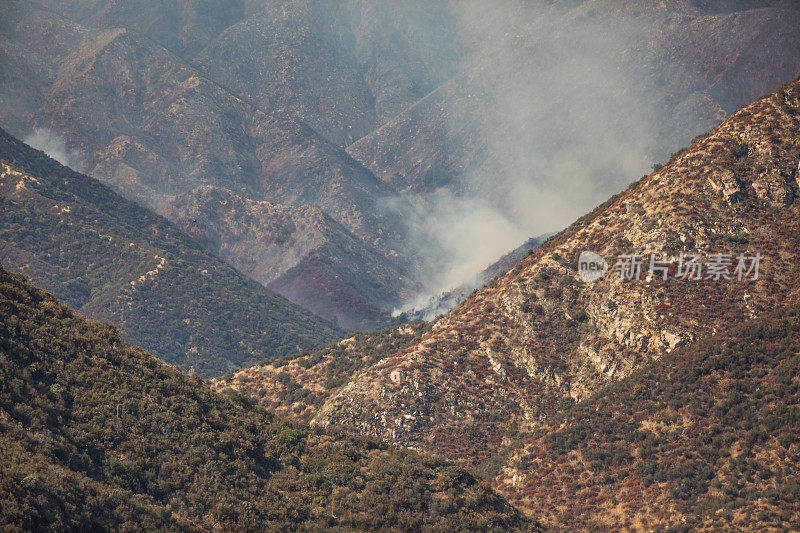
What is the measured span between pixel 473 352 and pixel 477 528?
1806 inches

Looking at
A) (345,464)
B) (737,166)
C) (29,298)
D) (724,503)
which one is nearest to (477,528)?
(345,464)

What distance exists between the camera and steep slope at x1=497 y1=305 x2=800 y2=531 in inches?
2425

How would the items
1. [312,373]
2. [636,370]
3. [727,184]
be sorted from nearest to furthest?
1. [636,370]
2. [727,184]
3. [312,373]

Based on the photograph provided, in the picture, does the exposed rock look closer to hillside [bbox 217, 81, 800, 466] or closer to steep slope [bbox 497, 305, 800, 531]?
hillside [bbox 217, 81, 800, 466]

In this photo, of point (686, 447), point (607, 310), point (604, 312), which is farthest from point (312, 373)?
point (686, 447)

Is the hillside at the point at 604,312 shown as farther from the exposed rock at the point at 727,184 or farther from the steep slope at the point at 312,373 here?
the steep slope at the point at 312,373

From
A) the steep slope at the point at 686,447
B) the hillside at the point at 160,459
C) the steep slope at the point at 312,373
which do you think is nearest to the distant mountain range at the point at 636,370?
the steep slope at the point at 686,447

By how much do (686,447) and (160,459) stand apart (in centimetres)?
4673

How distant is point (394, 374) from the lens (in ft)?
299

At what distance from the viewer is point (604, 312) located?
89688 mm

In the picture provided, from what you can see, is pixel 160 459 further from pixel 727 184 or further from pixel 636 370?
pixel 727 184

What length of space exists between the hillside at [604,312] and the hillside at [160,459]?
93.1 feet

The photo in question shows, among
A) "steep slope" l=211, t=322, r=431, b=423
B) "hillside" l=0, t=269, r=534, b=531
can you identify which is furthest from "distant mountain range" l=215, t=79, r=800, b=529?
"hillside" l=0, t=269, r=534, b=531

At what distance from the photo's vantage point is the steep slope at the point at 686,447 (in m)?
61.6
